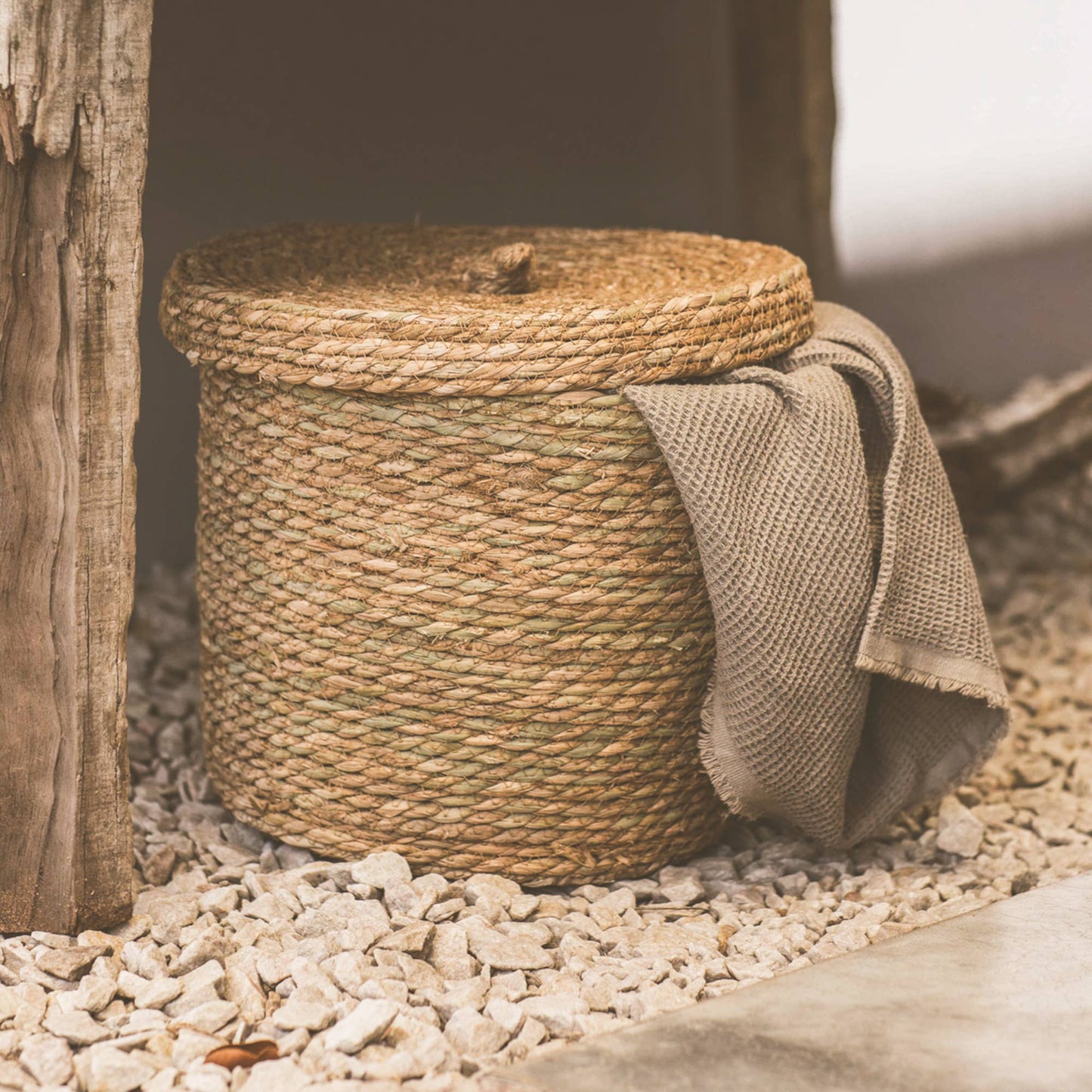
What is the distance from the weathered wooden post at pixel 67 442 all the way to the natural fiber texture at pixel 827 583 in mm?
476

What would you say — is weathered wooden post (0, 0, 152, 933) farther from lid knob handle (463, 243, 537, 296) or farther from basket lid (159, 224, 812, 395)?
lid knob handle (463, 243, 537, 296)

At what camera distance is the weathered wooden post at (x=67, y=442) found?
46.1 inches

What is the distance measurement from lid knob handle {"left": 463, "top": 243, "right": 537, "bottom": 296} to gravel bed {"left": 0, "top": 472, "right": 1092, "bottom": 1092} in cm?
59

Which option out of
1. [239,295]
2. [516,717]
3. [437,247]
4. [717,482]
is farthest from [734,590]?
[437,247]

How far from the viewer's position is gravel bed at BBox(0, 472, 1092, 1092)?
114 centimetres

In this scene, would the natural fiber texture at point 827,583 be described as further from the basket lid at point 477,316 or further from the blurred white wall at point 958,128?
the blurred white wall at point 958,128

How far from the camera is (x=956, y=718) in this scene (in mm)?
1487

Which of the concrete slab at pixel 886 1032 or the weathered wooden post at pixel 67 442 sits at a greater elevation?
the weathered wooden post at pixel 67 442

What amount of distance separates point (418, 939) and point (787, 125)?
163cm

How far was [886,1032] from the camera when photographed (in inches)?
41.9

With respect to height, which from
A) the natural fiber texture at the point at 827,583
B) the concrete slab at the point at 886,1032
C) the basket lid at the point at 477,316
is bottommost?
the concrete slab at the point at 886,1032

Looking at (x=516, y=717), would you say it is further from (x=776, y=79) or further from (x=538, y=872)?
(x=776, y=79)

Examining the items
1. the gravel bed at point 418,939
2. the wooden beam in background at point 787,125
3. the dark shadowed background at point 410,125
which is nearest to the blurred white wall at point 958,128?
the dark shadowed background at point 410,125

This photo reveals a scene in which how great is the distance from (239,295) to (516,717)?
482 mm
